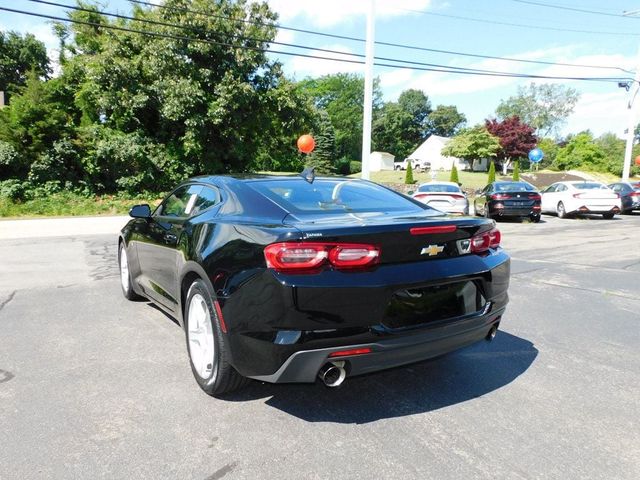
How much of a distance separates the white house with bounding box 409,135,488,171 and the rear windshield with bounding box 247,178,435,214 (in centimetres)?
7055

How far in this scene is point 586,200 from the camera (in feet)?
52.9

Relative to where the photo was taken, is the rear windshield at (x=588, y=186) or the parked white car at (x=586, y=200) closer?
the parked white car at (x=586, y=200)

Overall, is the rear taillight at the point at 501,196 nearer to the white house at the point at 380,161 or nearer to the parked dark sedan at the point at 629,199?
the parked dark sedan at the point at 629,199

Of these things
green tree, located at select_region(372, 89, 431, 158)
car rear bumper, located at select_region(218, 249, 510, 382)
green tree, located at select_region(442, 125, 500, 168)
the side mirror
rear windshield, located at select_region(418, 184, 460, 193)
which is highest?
green tree, located at select_region(372, 89, 431, 158)

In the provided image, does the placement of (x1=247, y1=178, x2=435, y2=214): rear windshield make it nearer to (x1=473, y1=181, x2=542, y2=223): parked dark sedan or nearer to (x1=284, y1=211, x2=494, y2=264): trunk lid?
(x1=284, y1=211, x2=494, y2=264): trunk lid

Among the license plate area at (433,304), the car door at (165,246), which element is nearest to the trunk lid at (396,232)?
the license plate area at (433,304)

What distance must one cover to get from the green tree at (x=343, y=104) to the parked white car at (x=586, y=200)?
59.8 metres

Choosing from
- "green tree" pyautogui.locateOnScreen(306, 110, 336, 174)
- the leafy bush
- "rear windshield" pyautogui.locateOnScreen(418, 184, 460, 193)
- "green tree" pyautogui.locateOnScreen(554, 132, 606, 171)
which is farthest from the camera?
"green tree" pyautogui.locateOnScreen(554, 132, 606, 171)

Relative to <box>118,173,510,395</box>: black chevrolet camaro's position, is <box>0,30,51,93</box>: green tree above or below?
above

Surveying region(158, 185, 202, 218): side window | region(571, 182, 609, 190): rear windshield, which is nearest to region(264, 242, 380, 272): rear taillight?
region(158, 185, 202, 218): side window

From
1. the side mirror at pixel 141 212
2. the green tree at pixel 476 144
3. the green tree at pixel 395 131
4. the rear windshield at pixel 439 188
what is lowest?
the rear windshield at pixel 439 188

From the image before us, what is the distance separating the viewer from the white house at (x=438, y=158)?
239ft

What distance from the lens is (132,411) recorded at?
2.79 m

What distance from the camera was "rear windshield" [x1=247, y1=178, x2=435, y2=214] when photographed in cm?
319
